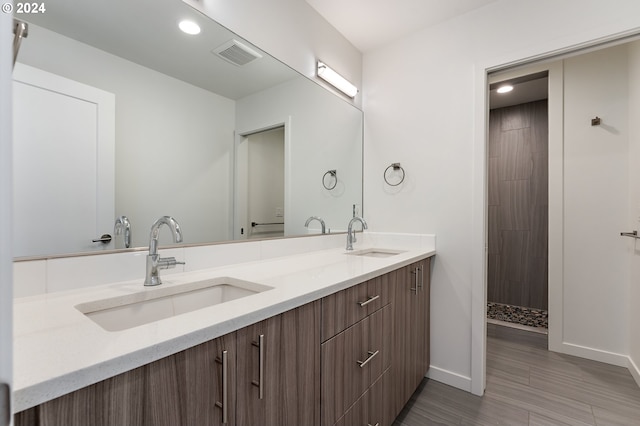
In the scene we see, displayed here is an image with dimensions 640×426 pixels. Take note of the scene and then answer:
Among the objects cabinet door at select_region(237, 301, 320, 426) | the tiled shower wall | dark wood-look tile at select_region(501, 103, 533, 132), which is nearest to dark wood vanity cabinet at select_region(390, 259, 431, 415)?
cabinet door at select_region(237, 301, 320, 426)

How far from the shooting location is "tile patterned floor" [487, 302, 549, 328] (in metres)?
3.00

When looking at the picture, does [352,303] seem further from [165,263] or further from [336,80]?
[336,80]

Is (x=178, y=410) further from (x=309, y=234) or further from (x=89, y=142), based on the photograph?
(x=309, y=234)

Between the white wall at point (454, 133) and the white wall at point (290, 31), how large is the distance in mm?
411

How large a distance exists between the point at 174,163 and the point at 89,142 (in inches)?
11.7

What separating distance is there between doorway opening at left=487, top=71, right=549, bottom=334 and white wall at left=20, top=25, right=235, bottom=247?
3081 millimetres

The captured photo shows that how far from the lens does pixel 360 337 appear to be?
118 cm

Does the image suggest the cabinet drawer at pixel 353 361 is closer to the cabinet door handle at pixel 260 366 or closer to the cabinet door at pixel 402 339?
the cabinet door at pixel 402 339

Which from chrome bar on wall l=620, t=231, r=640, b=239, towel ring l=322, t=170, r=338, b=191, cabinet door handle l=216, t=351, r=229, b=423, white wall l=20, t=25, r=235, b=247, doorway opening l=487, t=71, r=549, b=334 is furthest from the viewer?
doorway opening l=487, t=71, r=549, b=334

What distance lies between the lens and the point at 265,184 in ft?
5.56

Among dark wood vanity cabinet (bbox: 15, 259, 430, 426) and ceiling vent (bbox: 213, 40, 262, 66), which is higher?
ceiling vent (bbox: 213, 40, 262, 66)

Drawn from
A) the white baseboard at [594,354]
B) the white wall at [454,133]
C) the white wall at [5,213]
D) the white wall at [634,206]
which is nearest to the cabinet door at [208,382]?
the white wall at [5,213]

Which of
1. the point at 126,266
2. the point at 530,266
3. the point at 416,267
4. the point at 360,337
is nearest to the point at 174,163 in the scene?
the point at 126,266

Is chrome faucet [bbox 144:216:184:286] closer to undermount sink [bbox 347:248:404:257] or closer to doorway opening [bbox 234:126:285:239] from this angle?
doorway opening [bbox 234:126:285:239]
